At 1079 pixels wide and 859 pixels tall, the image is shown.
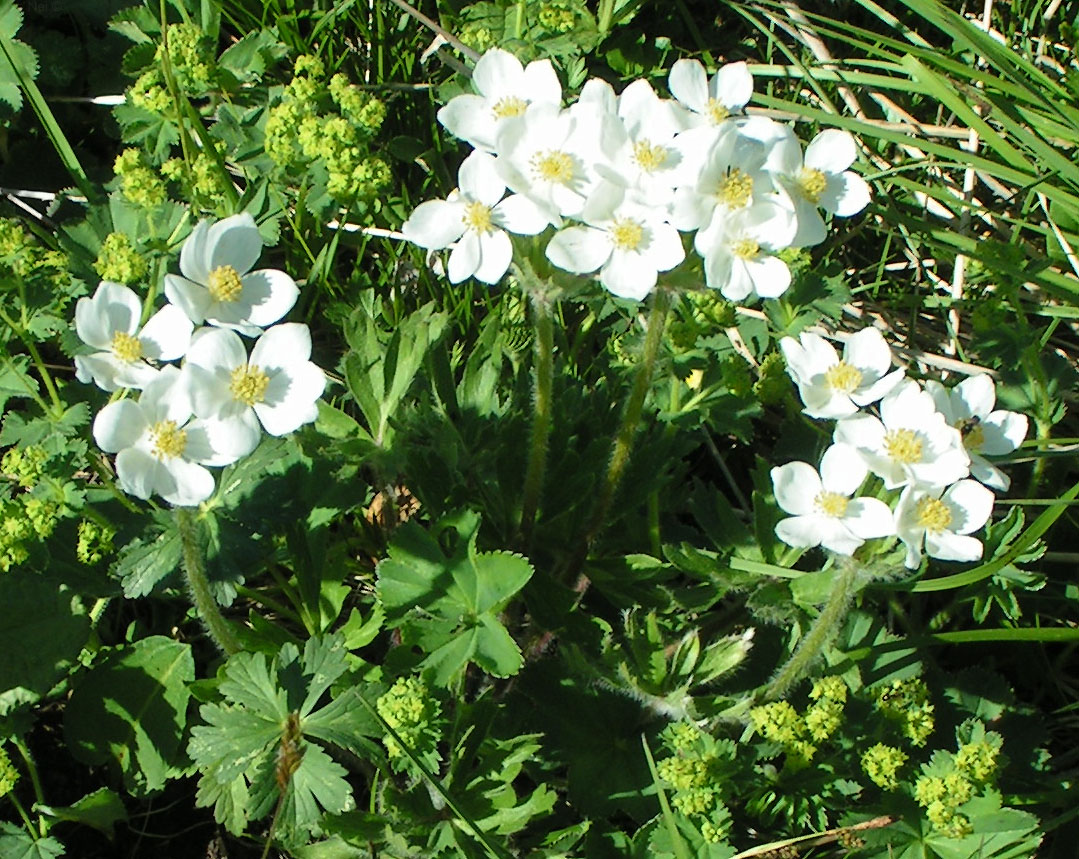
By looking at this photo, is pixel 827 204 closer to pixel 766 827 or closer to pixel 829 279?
pixel 829 279

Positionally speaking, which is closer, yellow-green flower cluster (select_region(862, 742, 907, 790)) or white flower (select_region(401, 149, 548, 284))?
white flower (select_region(401, 149, 548, 284))

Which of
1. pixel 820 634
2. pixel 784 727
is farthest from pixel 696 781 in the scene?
pixel 820 634

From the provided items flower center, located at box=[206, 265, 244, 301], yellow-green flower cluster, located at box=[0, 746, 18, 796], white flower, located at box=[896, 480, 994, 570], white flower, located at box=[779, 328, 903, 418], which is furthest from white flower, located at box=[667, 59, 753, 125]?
yellow-green flower cluster, located at box=[0, 746, 18, 796]

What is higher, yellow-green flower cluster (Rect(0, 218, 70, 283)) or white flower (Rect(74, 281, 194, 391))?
white flower (Rect(74, 281, 194, 391))

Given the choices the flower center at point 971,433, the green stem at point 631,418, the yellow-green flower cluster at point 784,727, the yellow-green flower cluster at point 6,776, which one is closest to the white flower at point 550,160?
the green stem at point 631,418

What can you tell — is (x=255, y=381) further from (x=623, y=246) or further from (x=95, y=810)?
(x=95, y=810)

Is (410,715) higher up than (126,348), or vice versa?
(126,348)

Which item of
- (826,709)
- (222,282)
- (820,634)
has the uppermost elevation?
(222,282)

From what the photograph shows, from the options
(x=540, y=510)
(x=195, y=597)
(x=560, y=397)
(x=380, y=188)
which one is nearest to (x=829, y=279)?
(x=560, y=397)

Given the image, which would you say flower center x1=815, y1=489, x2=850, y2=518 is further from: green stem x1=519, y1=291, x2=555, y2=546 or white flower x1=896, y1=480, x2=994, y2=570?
green stem x1=519, y1=291, x2=555, y2=546
